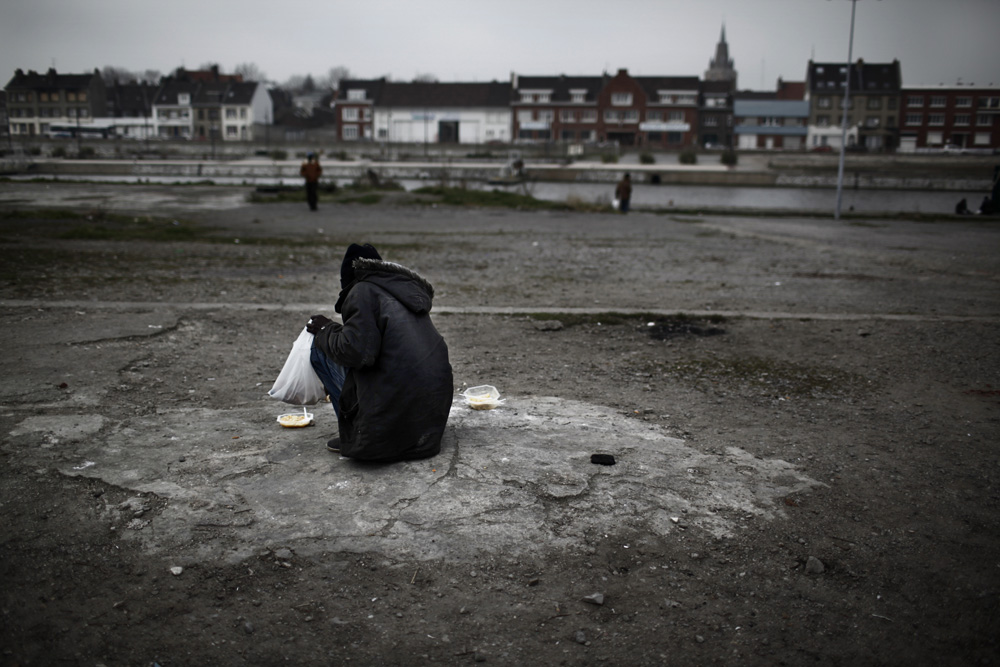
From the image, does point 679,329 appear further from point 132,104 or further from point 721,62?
point 721,62

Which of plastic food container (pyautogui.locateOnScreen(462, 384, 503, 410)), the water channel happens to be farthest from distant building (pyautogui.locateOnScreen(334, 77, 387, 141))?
plastic food container (pyautogui.locateOnScreen(462, 384, 503, 410))

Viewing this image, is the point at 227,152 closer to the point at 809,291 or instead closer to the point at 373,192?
the point at 373,192

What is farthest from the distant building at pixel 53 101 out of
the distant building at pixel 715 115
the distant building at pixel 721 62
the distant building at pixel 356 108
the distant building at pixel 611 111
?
the distant building at pixel 721 62

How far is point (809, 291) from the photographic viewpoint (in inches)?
438

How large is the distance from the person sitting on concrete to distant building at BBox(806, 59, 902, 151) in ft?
329

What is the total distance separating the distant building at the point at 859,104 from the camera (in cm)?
9281

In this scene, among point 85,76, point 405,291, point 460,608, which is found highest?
point 85,76

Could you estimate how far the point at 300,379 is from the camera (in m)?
4.55

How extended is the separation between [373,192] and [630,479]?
86.1 ft

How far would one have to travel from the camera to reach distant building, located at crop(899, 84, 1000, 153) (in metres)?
85.1

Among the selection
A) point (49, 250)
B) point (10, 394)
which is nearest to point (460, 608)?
point (10, 394)

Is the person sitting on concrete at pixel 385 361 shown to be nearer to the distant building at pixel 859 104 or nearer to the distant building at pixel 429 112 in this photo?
the distant building at pixel 429 112

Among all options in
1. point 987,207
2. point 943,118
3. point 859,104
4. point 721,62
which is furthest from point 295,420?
point 721,62

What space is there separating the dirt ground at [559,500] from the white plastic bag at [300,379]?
1.00 meters
